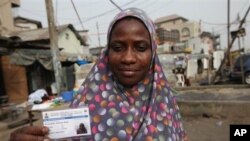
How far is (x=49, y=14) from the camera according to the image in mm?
11547

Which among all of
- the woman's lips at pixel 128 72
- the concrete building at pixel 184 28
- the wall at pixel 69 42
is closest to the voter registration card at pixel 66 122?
the woman's lips at pixel 128 72

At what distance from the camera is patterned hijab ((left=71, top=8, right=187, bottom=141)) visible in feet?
4.73

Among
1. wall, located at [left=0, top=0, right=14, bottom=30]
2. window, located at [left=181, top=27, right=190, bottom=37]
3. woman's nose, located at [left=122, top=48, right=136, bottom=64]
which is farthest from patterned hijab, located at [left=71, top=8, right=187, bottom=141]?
window, located at [left=181, top=27, right=190, bottom=37]

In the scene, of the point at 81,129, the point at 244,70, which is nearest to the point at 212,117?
the point at 81,129

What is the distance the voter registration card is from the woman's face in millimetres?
354

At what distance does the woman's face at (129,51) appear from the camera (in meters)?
1.48

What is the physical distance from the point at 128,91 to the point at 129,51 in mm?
197

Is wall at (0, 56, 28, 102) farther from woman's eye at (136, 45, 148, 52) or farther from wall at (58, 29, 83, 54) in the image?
woman's eye at (136, 45, 148, 52)

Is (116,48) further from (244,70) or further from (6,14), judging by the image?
(6,14)

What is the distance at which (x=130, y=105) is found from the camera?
1.51 m

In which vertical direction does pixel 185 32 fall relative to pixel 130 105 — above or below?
above

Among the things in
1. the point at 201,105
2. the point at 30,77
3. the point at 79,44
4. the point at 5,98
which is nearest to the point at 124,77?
the point at 201,105

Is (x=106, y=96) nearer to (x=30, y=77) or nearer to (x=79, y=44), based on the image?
(x=30, y=77)

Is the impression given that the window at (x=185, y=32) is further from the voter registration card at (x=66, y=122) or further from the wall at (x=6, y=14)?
the voter registration card at (x=66, y=122)
